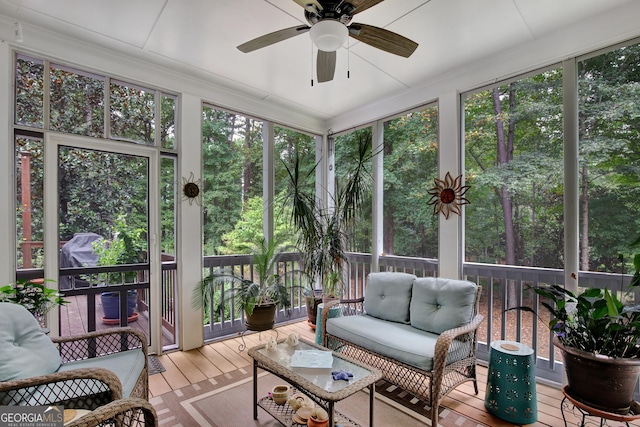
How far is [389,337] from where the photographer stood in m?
2.44

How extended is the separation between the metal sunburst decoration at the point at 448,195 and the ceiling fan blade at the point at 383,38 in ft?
5.19

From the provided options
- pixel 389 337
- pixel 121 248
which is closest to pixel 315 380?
pixel 389 337

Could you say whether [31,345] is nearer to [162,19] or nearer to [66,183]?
[66,183]

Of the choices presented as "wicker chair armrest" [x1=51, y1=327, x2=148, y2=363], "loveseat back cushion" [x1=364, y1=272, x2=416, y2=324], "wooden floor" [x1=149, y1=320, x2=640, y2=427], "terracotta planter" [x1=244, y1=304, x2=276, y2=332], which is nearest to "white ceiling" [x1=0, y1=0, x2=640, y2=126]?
"loveseat back cushion" [x1=364, y1=272, x2=416, y2=324]

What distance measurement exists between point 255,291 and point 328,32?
274 centimetres

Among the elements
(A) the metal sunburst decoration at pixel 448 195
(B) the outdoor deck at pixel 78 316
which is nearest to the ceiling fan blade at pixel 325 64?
(A) the metal sunburst decoration at pixel 448 195

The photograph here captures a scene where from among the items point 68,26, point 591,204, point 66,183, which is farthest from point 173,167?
point 591,204

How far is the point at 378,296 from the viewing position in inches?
121

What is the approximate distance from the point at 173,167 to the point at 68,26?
4.59 ft

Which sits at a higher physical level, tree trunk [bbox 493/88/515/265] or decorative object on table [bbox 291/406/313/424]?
tree trunk [bbox 493/88/515/265]

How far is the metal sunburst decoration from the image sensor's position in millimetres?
3191

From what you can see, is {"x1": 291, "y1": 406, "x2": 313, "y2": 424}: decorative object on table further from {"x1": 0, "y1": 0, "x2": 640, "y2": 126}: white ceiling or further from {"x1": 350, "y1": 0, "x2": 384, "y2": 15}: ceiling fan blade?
{"x1": 0, "y1": 0, "x2": 640, "y2": 126}: white ceiling

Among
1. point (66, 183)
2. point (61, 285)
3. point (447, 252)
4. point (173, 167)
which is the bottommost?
point (61, 285)

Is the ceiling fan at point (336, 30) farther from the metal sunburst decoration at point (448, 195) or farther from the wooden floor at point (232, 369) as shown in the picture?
the wooden floor at point (232, 369)
